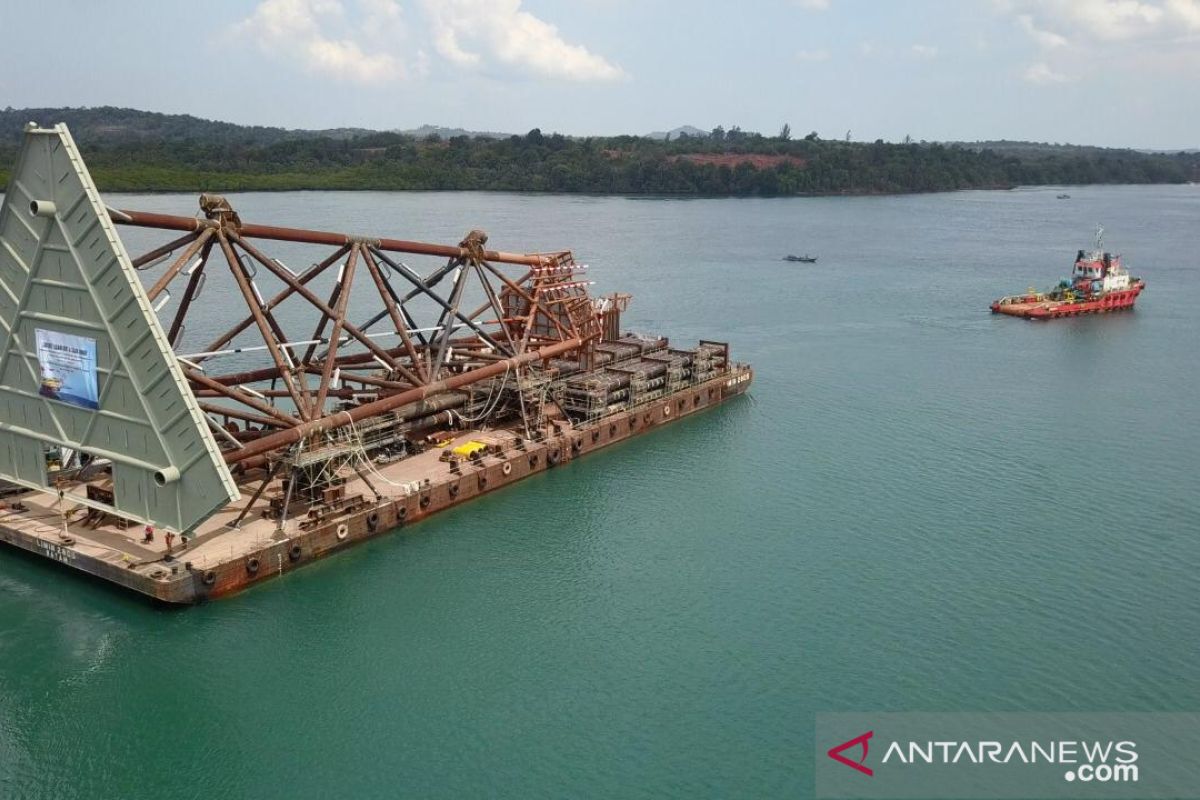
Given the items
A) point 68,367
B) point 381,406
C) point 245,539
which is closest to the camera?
point 68,367

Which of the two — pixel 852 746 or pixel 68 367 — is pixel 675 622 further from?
pixel 68 367

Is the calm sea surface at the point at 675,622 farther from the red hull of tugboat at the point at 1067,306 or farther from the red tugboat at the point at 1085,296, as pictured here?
the red tugboat at the point at 1085,296

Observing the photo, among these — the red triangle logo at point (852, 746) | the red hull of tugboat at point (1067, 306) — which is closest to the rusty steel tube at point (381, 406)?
the red triangle logo at point (852, 746)

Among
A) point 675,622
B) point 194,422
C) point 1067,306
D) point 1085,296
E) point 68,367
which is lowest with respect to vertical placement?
point 675,622

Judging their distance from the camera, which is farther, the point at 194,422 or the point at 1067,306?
the point at 1067,306

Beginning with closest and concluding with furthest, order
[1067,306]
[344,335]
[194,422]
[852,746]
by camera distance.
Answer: [852,746] → [194,422] → [344,335] → [1067,306]

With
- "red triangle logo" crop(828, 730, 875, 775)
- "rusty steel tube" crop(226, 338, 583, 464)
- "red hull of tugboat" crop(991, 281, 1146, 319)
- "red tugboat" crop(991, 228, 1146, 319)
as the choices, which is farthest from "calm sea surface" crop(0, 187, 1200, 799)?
"red tugboat" crop(991, 228, 1146, 319)

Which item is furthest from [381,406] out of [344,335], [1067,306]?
[1067,306]
